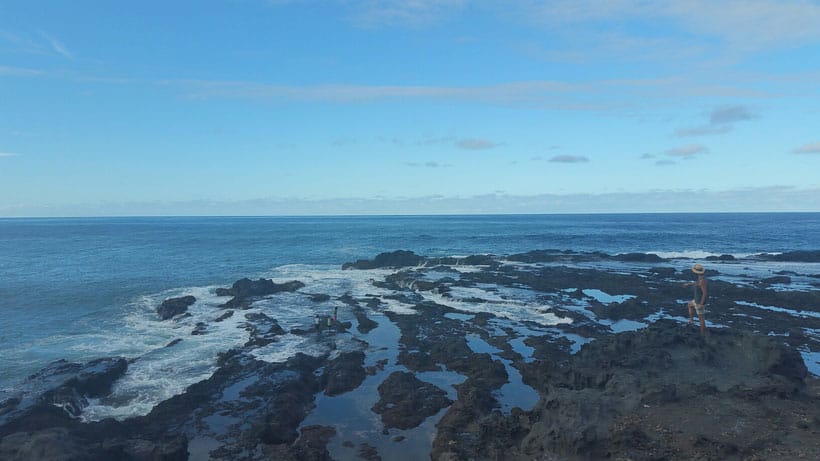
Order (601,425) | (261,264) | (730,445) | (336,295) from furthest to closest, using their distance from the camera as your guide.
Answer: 1. (261,264)
2. (336,295)
3. (601,425)
4. (730,445)

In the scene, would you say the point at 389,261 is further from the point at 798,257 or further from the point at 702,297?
the point at 798,257

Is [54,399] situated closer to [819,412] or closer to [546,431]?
[546,431]

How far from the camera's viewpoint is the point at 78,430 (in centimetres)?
1900

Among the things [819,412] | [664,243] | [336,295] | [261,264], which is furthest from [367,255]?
[819,412]

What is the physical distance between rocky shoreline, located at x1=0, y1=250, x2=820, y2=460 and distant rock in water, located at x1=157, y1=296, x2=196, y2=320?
0.15 meters

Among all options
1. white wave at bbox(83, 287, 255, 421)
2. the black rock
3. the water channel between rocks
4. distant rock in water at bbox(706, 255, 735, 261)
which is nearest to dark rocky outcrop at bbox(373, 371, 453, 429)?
the water channel between rocks

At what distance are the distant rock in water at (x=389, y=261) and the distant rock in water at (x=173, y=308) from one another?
2783 cm

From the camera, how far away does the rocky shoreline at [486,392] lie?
1593cm

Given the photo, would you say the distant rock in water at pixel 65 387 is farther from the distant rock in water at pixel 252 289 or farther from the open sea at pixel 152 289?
the distant rock in water at pixel 252 289

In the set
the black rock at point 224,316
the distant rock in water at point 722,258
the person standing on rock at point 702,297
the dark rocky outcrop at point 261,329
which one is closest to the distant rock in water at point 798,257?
the distant rock in water at point 722,258

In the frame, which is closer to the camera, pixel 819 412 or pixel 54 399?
pixel 819 412

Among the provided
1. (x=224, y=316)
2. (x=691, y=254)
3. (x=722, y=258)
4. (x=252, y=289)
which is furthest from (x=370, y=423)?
(x=691, y=254)

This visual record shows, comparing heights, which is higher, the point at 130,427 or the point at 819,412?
the point at 819,412

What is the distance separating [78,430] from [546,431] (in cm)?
1766
